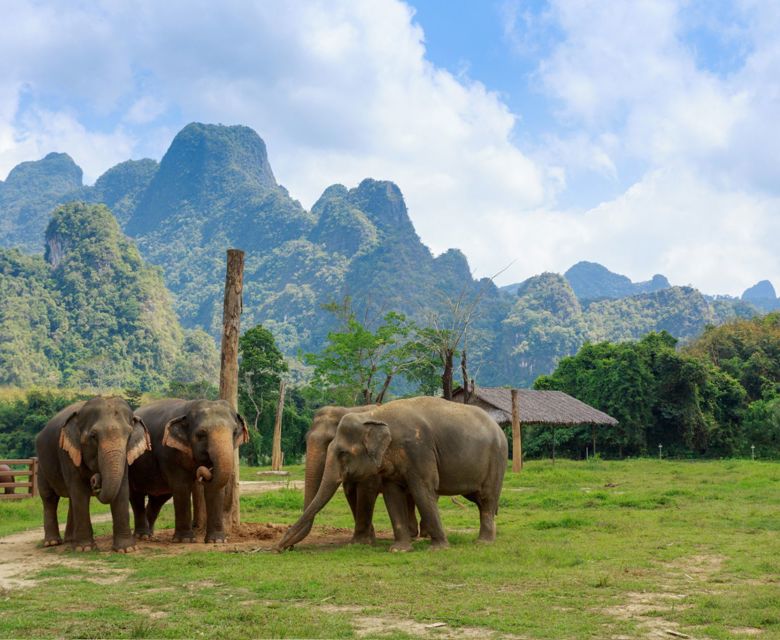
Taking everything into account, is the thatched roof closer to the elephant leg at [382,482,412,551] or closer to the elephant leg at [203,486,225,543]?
the elephant leg at [203,486,225,543]

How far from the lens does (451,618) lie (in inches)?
286

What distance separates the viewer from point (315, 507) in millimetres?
11125

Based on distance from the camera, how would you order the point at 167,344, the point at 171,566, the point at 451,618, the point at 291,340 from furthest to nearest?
the point at 291,340 < the point at 167,344 < the point at 171,566 < the point at 451,618

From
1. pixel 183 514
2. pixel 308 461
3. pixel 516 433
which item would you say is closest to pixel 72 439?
pixel 183 514

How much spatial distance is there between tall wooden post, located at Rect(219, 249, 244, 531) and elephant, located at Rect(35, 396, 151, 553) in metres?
2.18

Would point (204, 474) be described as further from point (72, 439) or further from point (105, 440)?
point (72, 439)

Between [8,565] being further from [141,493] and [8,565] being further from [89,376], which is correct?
[89,376]

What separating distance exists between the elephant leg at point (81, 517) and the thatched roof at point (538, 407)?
28.7 m

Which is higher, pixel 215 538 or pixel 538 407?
pixel 538 407

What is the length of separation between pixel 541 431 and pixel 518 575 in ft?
145

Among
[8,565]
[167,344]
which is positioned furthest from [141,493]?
[167,344]

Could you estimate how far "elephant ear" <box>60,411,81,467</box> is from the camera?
1179 cm

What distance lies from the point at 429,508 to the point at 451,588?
2.90m

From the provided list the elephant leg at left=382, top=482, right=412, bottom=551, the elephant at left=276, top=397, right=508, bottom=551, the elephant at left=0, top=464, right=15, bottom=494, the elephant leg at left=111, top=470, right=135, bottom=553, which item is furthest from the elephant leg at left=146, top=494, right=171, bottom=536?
the elephant at left=0, top=464, right=15, bottom=494
